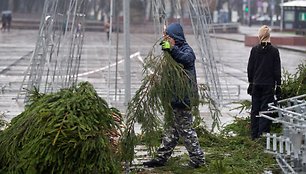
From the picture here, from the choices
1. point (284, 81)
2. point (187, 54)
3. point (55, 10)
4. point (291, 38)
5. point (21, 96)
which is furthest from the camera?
point (291, 38)

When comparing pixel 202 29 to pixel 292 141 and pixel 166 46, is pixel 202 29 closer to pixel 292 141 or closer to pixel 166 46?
pixel 166 46

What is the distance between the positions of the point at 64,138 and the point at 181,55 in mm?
1986

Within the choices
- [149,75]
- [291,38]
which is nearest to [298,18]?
[291,38]

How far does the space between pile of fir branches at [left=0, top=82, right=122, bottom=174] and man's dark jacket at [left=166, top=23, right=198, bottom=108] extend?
3.63 feet

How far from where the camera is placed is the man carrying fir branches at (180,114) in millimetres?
7062

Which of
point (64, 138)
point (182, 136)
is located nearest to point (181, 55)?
point (182, 136)

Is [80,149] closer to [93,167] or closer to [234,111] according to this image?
[93,167]

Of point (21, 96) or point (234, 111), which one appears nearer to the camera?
point (234, 111)

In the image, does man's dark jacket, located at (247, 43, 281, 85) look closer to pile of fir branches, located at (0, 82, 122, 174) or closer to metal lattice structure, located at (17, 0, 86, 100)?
pile of fir branches, located at (0, 82, 122, 174)

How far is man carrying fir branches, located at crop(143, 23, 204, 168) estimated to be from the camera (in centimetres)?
706

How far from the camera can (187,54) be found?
7211 millimetres

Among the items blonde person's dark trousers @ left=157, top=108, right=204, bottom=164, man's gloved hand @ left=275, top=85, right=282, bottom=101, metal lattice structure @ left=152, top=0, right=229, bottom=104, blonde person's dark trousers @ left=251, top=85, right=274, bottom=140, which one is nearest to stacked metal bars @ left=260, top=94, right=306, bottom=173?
blonde person's dark trousers @ left=157, top=108, right=204, bottom=164

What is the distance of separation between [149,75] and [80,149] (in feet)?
4.39

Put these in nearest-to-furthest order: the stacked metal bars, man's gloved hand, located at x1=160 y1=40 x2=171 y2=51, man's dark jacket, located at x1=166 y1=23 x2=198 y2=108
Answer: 1. the stacked metal bars
2. man's gloved hand, located at x1=160 y1=40 x2=171 y2=51
3. man's dark jacket, located at x1=166 y1=23 x2=198 y2=108
